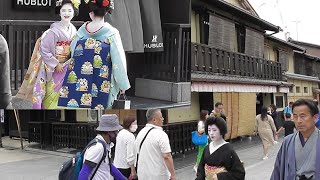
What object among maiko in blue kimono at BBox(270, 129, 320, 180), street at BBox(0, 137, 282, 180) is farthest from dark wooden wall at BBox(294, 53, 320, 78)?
maiko in blue kimono at BBox(270, 129, 320, 180)

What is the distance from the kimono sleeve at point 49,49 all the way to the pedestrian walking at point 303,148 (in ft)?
7.06

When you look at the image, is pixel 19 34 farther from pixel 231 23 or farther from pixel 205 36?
pixel 231 23

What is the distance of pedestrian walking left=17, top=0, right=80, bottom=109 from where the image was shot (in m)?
2.94

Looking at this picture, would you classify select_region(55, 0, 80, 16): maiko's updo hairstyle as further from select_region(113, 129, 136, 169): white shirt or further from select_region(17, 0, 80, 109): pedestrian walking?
select_region(113, 129, 136, 169): white shirt

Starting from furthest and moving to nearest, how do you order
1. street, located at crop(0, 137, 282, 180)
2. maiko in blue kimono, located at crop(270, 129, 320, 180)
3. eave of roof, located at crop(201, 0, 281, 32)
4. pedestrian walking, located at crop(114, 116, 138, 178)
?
eave of roof, located at crop(201, 0, 281, 32), pedestrian walking, located at crop(114, 116, 138, 178), street, located at crop(0, 137, 282, 180), maiko in blue kimono, located at crop(270, 129, 320, 180)

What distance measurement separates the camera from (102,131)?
4.20 metres

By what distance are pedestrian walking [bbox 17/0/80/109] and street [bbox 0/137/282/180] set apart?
A: 0.60 m

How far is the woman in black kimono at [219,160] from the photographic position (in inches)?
165

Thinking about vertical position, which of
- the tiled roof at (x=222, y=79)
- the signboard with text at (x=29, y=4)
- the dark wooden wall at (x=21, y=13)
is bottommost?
the tiled roof at (x=222, y=79)

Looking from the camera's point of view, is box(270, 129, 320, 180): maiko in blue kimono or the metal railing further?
the metal railing

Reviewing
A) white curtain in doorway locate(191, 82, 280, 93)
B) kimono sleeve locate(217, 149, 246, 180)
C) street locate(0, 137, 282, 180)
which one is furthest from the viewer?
white curtain in doorway locate(191, 82, 280, 93)

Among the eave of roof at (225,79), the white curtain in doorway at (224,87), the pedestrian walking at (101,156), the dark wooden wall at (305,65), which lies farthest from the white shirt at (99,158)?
the dark wooden wall at (305,65)

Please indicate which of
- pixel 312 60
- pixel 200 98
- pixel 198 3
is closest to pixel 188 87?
pixel 198 3

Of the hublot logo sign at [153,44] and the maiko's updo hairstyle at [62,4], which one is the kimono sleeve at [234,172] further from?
the maiko's updo hairstyle at [62,4]
